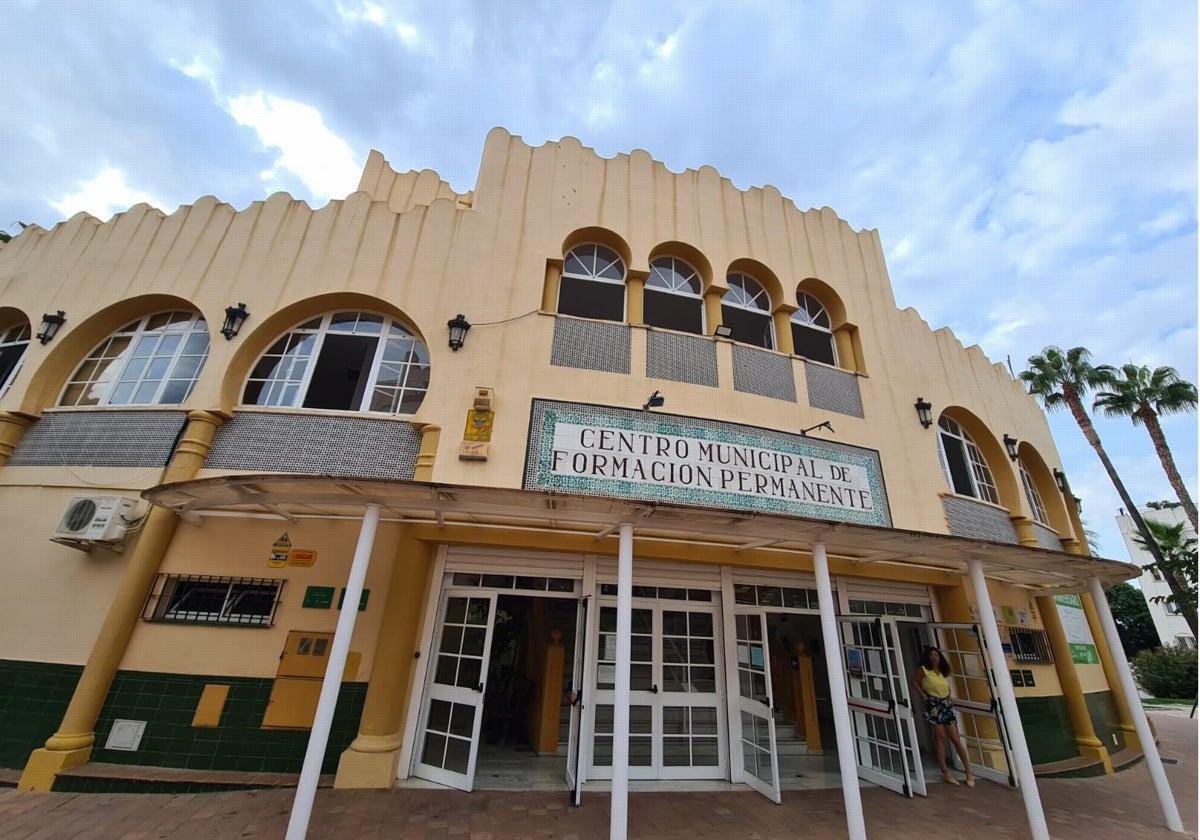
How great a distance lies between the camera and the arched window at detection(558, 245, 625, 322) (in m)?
7.74

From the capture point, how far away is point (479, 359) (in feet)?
21.4

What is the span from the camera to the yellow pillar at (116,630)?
15.7 feet

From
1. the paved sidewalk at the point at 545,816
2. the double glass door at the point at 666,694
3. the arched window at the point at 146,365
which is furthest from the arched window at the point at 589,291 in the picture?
the paved sidewalk at the point at 545,816

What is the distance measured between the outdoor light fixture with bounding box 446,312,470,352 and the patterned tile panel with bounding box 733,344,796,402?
3.92m

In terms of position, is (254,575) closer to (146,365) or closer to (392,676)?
(392,676)

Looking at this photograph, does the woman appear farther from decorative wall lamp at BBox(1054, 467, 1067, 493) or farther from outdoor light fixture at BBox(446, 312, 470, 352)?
outdoor light fixture at BBox(446, 312, 470, 352)

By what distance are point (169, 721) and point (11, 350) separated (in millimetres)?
6890

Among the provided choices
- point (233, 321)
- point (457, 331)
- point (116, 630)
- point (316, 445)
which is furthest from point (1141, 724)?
point (233, 321)

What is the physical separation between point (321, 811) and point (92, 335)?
7543 millimetres

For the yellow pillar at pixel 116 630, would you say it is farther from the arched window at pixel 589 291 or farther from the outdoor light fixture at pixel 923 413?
the outdoor light fixture at pixel 923 413

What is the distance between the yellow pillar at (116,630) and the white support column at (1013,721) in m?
9.22

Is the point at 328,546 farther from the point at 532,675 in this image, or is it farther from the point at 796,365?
the point at 796,365

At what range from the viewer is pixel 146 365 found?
6.98 metres

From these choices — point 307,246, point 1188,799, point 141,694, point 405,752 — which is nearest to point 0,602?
point 141,694
